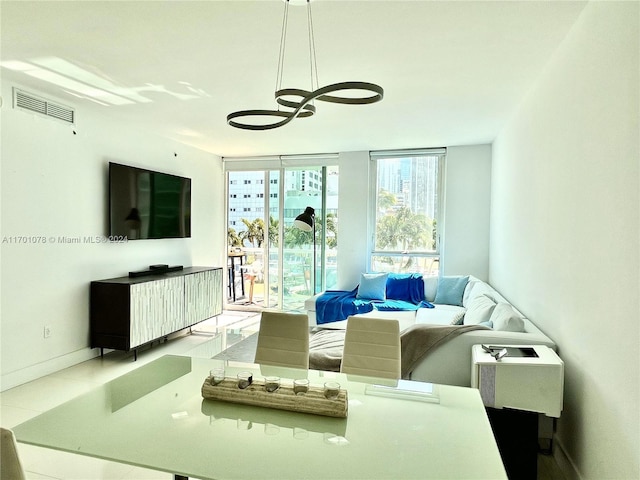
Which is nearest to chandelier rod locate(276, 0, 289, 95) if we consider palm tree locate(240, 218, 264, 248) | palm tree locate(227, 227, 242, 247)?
palm tree locate(240, 218, 264, 248)

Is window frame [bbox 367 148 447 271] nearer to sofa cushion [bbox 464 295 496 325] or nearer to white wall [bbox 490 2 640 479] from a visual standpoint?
sofa cushion [bbox 464 295 496 325]

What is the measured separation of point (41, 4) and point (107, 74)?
1.01 metres

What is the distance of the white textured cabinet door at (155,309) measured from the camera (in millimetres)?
4230

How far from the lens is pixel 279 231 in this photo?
6883 millimetres

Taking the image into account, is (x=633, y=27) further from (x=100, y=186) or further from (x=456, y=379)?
(x=100, y=186)

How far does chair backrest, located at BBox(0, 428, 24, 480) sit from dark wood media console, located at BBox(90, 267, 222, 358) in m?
3.22

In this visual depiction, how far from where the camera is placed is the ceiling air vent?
3.47m

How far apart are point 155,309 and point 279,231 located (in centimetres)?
276

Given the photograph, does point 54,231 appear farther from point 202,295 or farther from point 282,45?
point 282,45

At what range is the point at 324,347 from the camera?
3.64 meters

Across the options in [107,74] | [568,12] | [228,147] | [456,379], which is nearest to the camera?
[568,12]

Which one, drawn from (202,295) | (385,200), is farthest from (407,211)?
(202,295)

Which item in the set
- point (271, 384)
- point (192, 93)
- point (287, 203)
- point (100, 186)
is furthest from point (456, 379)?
point (287, 203)

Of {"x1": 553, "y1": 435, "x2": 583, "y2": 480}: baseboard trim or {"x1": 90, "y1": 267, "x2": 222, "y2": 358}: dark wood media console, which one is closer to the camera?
{"x1": 553, "y1": 435, "x2": 583, "y2": 480}: baseboard trim
